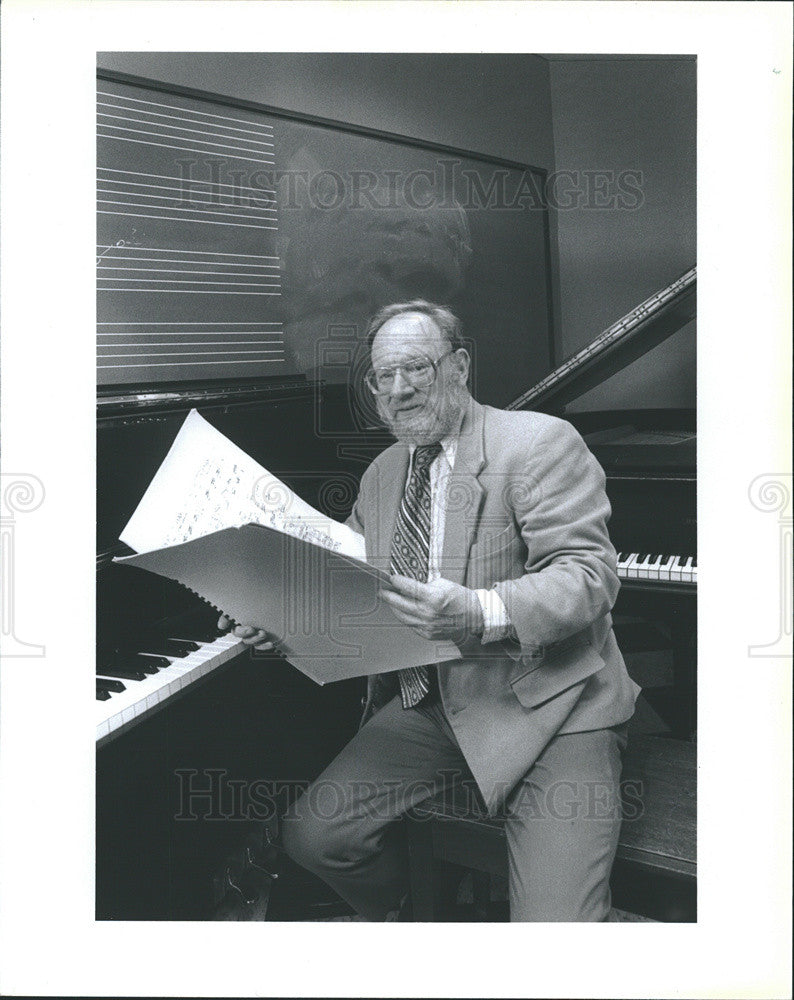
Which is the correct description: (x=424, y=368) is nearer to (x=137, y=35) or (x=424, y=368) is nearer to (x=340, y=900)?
(x=137, y=35)

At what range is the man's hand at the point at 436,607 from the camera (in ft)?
4.61

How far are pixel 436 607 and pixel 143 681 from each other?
0.51 m

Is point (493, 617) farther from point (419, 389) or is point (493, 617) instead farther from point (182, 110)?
point (182, 110)

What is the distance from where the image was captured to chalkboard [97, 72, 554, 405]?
5.09 ft

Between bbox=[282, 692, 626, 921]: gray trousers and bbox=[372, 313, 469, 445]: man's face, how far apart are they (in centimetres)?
51

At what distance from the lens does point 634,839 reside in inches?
60.1

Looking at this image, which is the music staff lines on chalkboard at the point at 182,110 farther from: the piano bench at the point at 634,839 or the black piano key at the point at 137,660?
the piano bench at the point at 634,839

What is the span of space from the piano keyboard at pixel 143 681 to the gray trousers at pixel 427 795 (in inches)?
13.2

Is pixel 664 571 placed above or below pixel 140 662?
above

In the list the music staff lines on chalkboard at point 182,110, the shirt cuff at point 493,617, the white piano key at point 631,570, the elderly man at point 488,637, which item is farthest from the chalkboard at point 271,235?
the white piano key at point 631,570

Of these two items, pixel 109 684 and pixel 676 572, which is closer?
pixel 109 684

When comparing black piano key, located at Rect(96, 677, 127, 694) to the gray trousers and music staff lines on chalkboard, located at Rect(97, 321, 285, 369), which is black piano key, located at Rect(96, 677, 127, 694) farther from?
music staff lines on chalkboard, located at Rect(97, 321, 285, 369)

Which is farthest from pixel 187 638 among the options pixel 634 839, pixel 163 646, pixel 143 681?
pixel 634 839

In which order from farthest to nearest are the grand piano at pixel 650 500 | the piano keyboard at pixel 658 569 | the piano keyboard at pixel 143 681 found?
the piano keyboard at pixel 658 569, the grand piano at pixel 650 500, the piano keyboard at pixel 143 681
